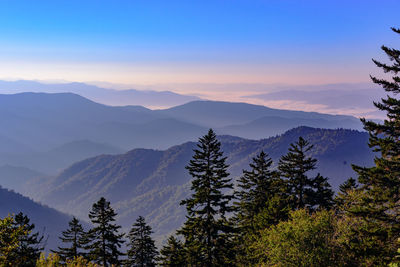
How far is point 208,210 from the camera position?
121 ft

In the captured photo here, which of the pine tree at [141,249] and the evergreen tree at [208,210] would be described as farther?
the pine tree at [141,249]

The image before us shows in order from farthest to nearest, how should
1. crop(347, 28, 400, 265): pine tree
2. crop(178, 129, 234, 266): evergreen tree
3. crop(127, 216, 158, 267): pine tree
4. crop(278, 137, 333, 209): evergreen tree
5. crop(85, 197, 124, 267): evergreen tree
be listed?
crop(127, 216, 158, 267): pine tree, crop(278, 137, 333, 209): evergreen tree, crop(85, 197, 124, 267): evergreen tree, crop(178, 129, 234, 266): evergreen tree, crop(347, 28, 400, 265): pine tree

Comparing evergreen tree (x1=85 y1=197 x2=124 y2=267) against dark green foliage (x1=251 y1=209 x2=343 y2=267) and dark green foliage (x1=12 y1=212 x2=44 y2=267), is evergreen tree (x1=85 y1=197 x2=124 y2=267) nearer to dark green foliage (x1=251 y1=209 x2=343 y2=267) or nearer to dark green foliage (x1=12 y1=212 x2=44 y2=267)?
dark green foliage (x1=12 y1=212 x2=44 y2=267)

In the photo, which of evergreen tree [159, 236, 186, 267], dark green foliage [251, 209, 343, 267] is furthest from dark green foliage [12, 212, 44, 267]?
dark green foliage [251, 209, 343, 267]

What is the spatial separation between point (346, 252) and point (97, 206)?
28538mm

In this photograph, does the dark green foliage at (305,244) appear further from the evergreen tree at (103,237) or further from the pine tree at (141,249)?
the pine tree at (141,249)

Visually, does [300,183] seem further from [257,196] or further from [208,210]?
[208,210]

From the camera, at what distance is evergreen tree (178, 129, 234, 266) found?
3684 centimetres

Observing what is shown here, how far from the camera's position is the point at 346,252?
26062 millimetres

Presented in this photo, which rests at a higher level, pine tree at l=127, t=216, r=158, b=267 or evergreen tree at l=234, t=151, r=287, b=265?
evergreen tree at l=234, t=151, r=287, b=265

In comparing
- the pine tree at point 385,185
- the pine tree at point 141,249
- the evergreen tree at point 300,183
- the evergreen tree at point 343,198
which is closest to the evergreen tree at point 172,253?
the pine tree at point 141,249

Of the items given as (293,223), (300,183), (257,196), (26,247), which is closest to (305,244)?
(293,223)

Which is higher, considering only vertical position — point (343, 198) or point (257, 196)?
point (343, 198)

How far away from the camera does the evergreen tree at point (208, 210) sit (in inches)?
1451
